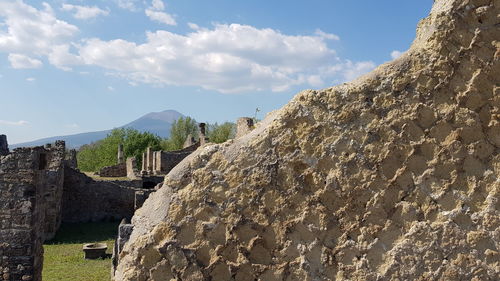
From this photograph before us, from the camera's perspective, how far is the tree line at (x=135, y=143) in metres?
60.2

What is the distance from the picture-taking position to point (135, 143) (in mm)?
61281

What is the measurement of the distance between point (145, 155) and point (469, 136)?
38724 millimetres

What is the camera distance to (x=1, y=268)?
28.9ft

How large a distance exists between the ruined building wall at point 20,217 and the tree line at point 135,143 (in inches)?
1816

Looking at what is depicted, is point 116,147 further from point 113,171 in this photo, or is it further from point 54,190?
point 54,190

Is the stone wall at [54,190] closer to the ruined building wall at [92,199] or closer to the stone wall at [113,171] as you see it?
the ruined building wall at [92,199]

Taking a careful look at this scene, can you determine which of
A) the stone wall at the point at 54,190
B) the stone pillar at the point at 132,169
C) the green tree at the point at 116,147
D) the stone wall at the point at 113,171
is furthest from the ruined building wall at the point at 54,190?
the green tree at the point at 116,147

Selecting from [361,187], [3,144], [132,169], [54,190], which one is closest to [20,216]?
[3,144]

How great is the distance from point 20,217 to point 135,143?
53210 millimetres

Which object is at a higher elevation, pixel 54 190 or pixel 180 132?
pixel 180 132

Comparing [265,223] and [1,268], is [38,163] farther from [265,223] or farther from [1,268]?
[265,223]

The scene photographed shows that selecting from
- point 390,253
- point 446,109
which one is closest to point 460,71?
point 446,109

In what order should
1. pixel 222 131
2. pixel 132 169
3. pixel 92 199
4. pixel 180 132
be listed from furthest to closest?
pixel 180 132, pixel 222 131, pixel 132 169, pixel 92 199

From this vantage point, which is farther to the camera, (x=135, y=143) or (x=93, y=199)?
(x=135, y=143)
